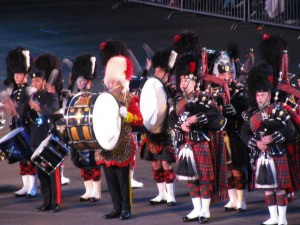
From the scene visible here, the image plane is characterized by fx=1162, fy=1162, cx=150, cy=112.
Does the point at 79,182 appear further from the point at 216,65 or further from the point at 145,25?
the point at 145,25

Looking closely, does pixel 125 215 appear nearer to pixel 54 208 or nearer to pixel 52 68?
pixel 54 208

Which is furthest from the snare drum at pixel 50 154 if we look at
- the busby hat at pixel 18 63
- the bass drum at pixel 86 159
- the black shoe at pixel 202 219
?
the black shoe at pixel 202 219

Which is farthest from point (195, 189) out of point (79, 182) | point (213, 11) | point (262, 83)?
point (213, 11)

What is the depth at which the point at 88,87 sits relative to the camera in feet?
45.1

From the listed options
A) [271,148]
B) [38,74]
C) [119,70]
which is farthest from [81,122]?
[271,148]

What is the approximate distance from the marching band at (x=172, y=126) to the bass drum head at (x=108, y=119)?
1 cm

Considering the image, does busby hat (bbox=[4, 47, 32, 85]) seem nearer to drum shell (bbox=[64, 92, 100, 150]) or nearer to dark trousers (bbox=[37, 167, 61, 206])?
dark trousers (bbox=[37, 167, 61, 206])

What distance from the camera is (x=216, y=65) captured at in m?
13.2

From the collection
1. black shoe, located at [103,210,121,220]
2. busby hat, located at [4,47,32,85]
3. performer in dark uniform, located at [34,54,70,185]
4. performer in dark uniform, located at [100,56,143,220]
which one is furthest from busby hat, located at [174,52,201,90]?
busby hat, located at [4,47,32,85]

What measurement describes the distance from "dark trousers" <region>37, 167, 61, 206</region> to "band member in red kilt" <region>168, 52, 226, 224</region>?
1.55 m

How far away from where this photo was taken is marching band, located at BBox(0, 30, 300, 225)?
39.6 feet

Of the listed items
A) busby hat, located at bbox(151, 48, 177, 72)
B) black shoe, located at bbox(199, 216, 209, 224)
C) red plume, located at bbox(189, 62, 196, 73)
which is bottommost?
black shoe, located at bbox(199, 216, 209, 224)

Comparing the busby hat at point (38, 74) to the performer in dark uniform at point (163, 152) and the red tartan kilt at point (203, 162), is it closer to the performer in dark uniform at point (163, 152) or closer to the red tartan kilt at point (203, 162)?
the performer in dark uniform at point (163, 152)

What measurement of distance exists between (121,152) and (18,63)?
8.19 feet
